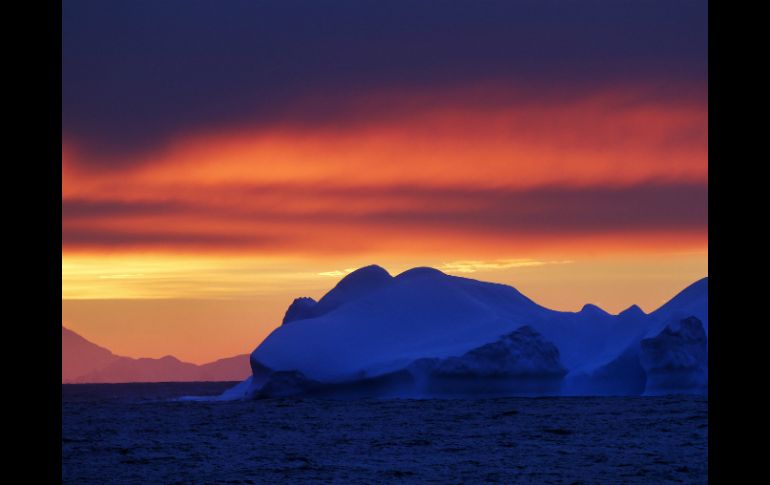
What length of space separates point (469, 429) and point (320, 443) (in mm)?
4913

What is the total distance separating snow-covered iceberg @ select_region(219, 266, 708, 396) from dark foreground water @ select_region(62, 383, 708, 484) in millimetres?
1397

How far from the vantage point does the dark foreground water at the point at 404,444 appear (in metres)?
16.1

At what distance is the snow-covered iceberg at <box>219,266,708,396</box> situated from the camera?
29.3 meters

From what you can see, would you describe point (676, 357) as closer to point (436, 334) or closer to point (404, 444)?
point (436, 334)

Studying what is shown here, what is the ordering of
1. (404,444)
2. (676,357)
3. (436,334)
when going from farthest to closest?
(436,334) → (676,357) → (404,444)

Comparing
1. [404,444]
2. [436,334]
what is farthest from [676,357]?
[404,444]

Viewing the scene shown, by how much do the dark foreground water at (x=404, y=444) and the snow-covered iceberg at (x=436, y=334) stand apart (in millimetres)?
1397

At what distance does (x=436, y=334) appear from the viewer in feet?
106

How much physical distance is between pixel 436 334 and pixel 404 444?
10671 mm

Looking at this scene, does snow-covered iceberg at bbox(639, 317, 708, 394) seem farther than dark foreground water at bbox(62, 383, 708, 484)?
Yes

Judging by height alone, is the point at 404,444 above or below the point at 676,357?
below

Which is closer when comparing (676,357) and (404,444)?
(404,444)

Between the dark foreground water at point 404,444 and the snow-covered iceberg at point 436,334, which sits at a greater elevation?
the snow-covered iceberg at point 436,334
